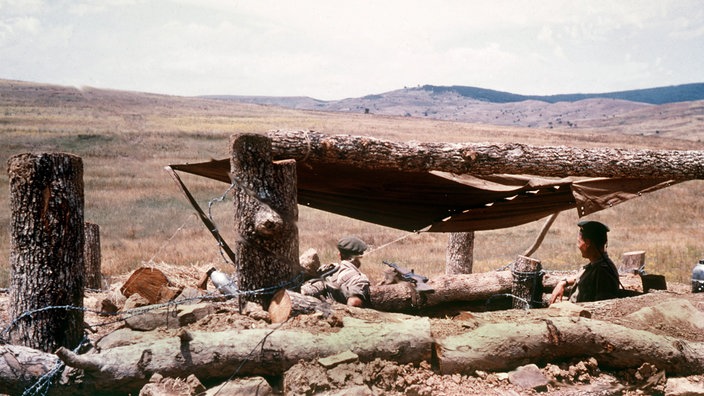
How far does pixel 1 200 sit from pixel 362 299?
1665cm

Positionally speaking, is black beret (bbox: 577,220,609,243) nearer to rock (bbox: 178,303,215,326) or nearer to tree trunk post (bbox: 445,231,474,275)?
tree trunk post (bbox: 445,231,474,275)

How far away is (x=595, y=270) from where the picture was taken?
6156mm

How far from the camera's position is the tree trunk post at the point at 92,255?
315 inches

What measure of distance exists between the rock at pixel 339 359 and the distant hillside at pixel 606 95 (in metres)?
172

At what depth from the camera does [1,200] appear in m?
18.2

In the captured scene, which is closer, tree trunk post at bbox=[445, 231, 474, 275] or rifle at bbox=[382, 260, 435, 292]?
rifle at bbox=[382, 260, 435, 292]

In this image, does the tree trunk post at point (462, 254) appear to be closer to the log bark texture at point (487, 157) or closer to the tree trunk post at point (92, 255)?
the log bark texture at point (487, 157)

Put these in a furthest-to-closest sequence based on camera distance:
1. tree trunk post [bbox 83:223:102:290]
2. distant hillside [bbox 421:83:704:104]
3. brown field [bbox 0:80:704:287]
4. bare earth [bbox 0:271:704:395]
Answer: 1. distant hillside [bbox 421:83:704:104]
2. brown field [bbox 0:80:704:287]
3. tree trunk post [bbox 83:223:102:290]
4. bare earth [bbox 0:271:704:395]

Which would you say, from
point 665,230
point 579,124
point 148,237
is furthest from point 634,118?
point 148,237

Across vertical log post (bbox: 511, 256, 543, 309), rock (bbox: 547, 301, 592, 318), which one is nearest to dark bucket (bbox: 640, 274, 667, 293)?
vertical log post (bbox: 511, 256, 543, 309)

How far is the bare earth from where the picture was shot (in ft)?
13.7

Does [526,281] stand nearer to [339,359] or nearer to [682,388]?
[682,388]

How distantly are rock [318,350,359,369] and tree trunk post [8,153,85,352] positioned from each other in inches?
79.9

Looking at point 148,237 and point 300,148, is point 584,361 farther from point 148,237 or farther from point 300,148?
point 148,237
